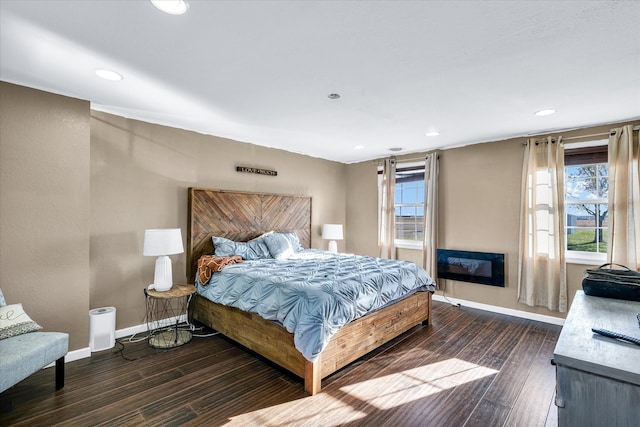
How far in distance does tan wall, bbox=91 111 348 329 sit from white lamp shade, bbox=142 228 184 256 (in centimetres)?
52

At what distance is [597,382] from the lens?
3.57ft

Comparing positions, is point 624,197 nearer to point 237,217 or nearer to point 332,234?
point 332,234

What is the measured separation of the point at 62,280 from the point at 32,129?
55.8 inches

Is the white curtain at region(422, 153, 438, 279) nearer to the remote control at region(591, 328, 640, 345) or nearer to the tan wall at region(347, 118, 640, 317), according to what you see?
the tan wall at region(347, 118, 640, 317)

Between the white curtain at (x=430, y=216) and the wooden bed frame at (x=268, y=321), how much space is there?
1.24 m

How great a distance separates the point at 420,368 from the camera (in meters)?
2.79

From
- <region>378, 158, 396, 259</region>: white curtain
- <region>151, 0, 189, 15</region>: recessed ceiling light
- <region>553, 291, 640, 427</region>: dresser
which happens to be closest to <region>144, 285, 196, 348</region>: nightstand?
<region>151, 0, 189, 15</region>: recessed ceiling light

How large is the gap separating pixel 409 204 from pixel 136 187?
177 inches

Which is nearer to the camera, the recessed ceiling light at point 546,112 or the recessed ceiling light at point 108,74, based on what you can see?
the recessed ceiling light at point 108,74

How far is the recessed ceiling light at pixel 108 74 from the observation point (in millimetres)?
2412

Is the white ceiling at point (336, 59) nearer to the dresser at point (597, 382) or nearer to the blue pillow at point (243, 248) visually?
the blue pillow at point (243, 248)

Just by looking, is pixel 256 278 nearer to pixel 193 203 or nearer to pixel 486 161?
pixel 193 203

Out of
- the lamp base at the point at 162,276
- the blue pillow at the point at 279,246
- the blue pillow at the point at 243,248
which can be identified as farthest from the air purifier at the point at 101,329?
the blue pillow at the point at 279,246

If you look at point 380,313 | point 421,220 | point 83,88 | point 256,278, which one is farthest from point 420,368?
point 83,88
